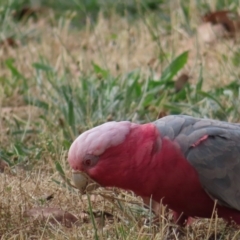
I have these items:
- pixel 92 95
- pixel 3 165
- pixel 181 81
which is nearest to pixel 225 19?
pixel 181 81

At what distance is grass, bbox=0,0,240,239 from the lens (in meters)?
3.00

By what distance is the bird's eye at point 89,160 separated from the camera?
282cm

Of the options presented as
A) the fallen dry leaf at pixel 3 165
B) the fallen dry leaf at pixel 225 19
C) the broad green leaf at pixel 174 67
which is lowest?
the fallen dry leaf at pixel 3 165

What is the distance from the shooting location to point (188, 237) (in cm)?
288

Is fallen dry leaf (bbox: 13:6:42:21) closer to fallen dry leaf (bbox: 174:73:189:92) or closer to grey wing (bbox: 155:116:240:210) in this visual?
fallen dry leaf (bbox: 174:73:189:92)

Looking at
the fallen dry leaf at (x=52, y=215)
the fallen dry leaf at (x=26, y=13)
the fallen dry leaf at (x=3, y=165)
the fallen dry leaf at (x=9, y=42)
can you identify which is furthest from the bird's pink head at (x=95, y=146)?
the fallen dry leaf at (x=26, y=13)

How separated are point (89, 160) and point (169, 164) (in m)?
0.28

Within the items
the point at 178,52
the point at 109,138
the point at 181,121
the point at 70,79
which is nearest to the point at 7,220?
the point at 109,138

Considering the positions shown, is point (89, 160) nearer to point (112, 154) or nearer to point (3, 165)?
point (112, 154)

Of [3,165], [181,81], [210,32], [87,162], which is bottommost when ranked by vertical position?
[3,165]

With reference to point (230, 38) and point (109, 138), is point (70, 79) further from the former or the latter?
point (109, 138)

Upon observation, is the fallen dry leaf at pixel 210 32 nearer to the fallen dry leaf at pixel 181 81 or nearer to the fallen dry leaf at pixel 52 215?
the fallen dry leaf at pixel 181 81

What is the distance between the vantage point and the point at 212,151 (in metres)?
2.92

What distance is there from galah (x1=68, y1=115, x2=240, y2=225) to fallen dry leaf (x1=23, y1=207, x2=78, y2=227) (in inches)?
10.0
